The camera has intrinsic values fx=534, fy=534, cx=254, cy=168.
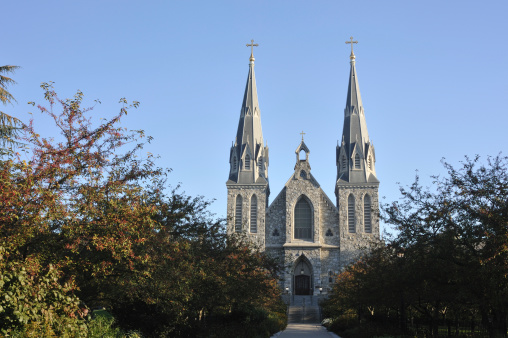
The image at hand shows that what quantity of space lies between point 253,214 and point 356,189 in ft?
33.6

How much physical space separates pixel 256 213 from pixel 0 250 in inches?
1720

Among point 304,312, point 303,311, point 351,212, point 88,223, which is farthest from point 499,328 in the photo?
point 351,212

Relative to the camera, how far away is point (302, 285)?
5219 centimetres

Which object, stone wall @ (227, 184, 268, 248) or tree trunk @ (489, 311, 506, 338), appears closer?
tree trunk @ (489, 311, 506, 338)

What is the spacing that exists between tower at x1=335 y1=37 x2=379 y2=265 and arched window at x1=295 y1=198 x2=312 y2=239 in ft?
10.0

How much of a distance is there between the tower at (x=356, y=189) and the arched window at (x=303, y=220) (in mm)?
3055

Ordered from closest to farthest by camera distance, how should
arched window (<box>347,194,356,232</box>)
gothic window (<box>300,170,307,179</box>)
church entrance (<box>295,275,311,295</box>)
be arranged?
1. arched window (<box>347,194,356,232</box>)
2. church entrance (<box>295,275,311,295</box>)
3. gothic window (<box>300,170,307,179</box>)

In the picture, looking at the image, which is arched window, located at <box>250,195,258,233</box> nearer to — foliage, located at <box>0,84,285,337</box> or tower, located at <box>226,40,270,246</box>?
tower, located at <box>226,40,270,246</box>

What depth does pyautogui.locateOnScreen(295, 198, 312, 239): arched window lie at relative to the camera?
52312 millimetres

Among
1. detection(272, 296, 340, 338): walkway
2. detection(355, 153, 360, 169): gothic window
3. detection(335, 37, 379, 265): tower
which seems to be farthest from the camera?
detection(355, 153, 360, 169): gothic window

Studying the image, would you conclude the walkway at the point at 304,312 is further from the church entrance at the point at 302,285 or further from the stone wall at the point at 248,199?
the stone wall at the point at 248,199

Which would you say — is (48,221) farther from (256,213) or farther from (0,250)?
(256,213)

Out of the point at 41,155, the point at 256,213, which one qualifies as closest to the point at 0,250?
the point at 41,155

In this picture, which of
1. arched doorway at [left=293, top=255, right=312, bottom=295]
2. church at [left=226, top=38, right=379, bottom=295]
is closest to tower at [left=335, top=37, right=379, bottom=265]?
church at [left=226, top=38, right=379, bottom=295]
